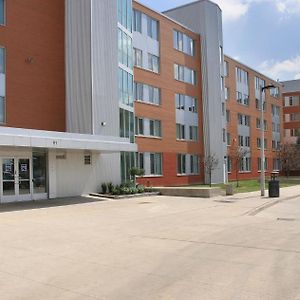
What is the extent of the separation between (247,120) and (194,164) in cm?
1961

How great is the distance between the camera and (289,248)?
410 inches

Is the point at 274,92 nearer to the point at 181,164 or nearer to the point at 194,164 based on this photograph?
the point at 194,164

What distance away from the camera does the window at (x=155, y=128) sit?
38931 millimetres

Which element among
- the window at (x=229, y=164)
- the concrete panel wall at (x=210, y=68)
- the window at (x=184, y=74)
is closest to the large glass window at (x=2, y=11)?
the window at (x=184, y=74)

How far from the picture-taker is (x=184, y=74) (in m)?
44.2

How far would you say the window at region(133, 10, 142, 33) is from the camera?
124 feet

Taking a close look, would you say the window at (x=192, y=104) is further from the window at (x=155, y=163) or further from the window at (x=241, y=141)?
the window at (x=241, y=141)

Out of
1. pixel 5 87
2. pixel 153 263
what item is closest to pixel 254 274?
pixel 153 263

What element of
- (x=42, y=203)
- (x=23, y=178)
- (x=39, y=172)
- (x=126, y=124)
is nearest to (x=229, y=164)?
(x=126, y=124)

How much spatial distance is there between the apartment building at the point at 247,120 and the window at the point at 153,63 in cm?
1406

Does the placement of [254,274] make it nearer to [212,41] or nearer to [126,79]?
[126,79]

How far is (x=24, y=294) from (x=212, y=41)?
43.0m

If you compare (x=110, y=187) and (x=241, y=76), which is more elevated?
(x=241, y=76)

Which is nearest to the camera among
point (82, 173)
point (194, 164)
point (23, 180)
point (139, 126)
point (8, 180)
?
point (8, 180)
